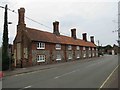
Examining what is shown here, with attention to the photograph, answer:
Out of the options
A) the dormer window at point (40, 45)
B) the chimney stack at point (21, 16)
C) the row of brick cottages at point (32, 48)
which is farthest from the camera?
the dormer window at point (40, 45)

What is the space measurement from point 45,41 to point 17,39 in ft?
17.5

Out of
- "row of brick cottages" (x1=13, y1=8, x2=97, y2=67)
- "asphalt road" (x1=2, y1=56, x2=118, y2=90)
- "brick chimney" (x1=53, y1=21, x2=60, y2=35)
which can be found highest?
"brick chimney" (x1=53, y1=21, x2=60, y2=35)

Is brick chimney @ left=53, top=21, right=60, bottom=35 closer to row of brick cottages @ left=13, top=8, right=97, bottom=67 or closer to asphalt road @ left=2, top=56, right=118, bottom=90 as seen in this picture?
row of brick cottages @ left=13, top=8, right=97, bottom=67

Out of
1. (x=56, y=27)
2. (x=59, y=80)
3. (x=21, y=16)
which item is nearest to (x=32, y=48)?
(x=21, y=16)

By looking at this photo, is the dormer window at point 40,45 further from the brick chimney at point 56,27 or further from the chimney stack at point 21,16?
the brick chimney at point 56,27

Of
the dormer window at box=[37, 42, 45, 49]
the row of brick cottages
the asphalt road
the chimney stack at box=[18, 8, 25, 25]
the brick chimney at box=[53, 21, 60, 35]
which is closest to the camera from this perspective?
the asphalt road

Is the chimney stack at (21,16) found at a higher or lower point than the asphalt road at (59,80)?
higher

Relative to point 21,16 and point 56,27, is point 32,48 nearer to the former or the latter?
point 21,16

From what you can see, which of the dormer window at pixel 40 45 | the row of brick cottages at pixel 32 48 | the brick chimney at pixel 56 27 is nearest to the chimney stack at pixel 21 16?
the row of brick cottages at pixel 32 48

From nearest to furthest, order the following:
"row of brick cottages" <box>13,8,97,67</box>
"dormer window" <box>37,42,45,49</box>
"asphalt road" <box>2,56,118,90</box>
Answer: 1. "asphalt road" <box>2,56,118,90</box>
2. "row of brick cottages" <box>13,8,97,67</box>
3. "dormer window" <box>37,42,45,49</box>

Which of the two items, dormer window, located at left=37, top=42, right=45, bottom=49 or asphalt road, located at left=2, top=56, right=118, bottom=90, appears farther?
dormer window, located at left=37, top=42, right=45, bottom=49

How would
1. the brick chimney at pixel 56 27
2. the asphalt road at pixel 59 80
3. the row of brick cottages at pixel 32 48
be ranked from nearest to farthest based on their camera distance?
1. the asphalt road at pixel 59 80
2. the row of brick cottages at pixel 32 48
3. the brick chimney at pixel 56 27

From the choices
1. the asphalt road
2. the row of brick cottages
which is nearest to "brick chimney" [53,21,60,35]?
the row of brick cottages

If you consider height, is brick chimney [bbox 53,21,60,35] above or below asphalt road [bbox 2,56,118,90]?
above
